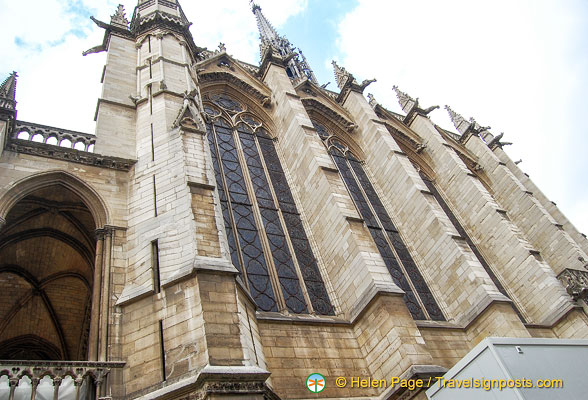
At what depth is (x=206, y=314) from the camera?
5.25m

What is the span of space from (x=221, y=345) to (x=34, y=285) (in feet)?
20.8

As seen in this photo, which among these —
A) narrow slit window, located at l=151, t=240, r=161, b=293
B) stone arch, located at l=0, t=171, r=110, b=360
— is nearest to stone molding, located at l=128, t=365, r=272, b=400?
narrow slit window, located at l=151, t=240, r=161, b=293

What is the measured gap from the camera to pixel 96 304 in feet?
19.8

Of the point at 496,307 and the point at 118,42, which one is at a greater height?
the point at 118,42

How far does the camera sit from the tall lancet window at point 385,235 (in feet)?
32.4

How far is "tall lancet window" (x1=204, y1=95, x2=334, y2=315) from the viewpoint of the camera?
→ 8.35m

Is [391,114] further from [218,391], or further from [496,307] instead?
[218,391]

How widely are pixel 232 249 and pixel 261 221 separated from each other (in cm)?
120

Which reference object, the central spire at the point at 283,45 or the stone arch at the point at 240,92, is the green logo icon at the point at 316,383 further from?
the central spire at the point at 283,45

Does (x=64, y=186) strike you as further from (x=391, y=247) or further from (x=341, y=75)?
(x=341, y=75)

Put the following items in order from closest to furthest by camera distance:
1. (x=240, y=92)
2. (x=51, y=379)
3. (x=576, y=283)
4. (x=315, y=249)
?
(x=51, y=379)
(x=315, y=249)
(x=576, y=283)
(x=240, y=92)

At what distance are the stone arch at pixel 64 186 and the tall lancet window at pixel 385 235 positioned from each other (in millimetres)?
6224

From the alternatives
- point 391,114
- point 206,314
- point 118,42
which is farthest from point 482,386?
point 391,114

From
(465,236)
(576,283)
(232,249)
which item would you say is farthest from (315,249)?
(576,283)
